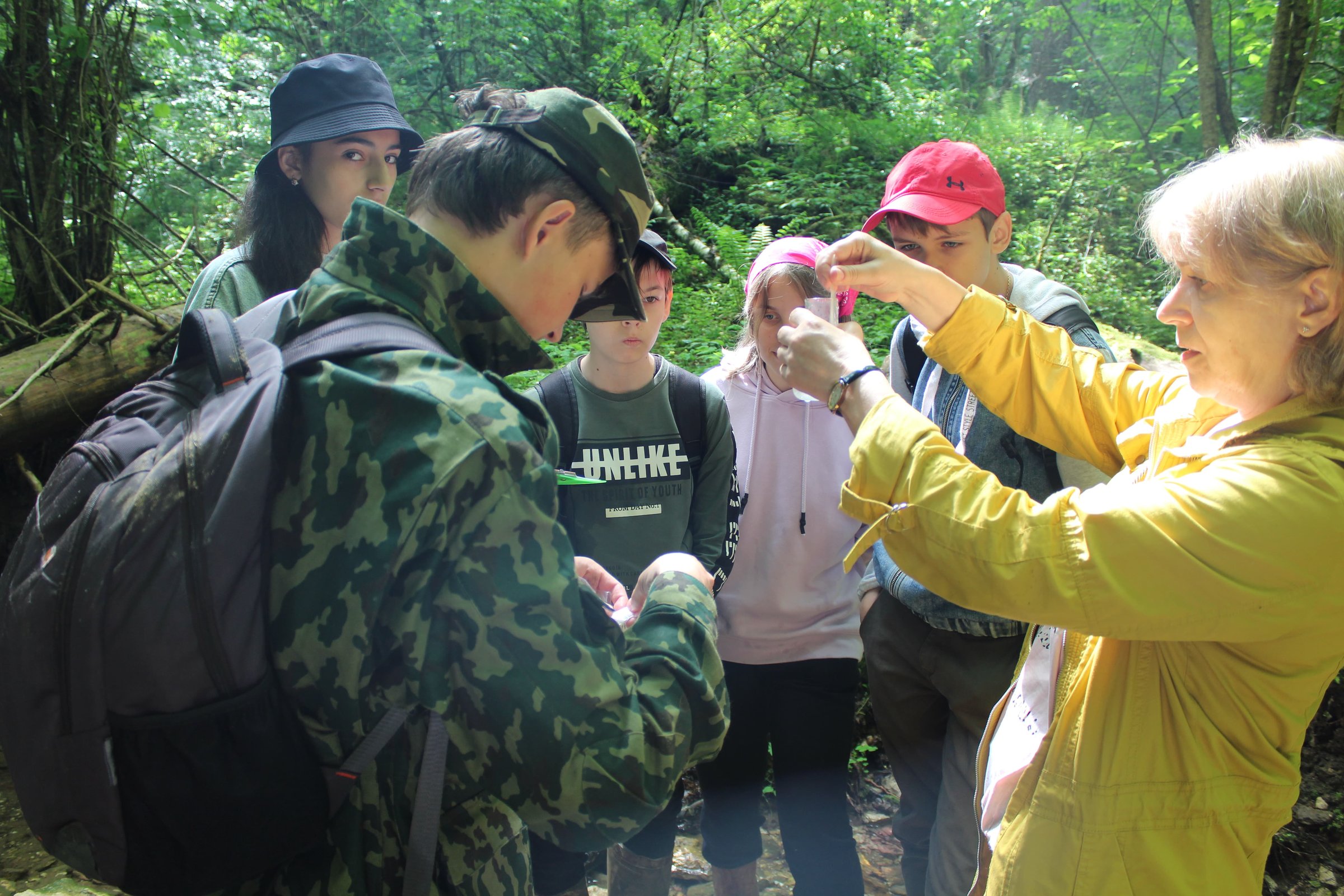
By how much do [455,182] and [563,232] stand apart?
184 mm

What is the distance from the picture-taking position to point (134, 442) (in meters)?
1.08

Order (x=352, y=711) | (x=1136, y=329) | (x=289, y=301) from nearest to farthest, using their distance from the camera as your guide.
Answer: (x=352, y=711) → (x=289, y=301) → (x=1136, y=329)

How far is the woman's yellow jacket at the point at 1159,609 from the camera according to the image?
1.35 metres

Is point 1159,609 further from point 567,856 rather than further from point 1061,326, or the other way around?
point 567,856

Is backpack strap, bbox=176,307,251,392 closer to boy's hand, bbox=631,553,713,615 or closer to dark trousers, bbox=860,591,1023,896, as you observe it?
boy's hand, bbox=631,553,713,615

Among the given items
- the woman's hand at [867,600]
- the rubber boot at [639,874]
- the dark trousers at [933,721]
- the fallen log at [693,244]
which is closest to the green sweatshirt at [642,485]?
the woman's hand at [867,600]

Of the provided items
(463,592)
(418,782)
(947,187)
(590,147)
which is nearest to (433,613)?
(463,592)

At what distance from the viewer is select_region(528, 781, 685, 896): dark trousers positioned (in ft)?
8.54

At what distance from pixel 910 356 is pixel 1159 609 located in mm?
1779

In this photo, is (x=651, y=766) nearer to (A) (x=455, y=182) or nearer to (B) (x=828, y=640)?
(A) (x=455, y=182)

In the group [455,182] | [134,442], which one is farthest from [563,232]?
[134,442]

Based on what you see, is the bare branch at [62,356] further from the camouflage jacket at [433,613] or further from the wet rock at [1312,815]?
the wet rock at [1312,815]

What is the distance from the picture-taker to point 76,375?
12.8 feet

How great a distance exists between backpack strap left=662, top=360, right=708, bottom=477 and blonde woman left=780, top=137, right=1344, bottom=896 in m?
1.22
